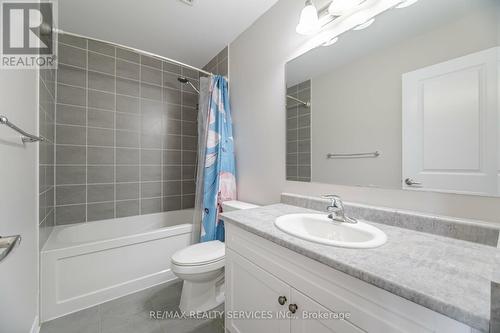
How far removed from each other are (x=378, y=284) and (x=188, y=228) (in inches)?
68.5

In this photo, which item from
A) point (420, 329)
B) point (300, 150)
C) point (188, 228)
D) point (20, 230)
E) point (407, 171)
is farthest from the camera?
point (188, 228)

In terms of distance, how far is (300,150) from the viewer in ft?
4.50

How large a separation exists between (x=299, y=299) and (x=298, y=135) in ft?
3.24

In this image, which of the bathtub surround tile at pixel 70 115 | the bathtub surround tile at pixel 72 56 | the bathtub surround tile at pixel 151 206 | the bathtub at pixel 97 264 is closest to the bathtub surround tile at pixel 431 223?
the bathtub at pixel 97 264

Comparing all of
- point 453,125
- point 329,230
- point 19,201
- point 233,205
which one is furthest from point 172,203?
point 453,125

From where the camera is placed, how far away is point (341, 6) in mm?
1051

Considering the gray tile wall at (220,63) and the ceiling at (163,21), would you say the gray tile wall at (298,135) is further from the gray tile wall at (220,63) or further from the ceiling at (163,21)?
the gray tile wall at (220,63)

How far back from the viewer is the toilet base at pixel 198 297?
1415mm

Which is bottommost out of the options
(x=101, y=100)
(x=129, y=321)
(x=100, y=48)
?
(x=129, y=321)

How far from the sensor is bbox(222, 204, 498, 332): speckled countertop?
40 centimetres

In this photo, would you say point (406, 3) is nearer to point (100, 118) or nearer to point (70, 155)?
point (100, 118)

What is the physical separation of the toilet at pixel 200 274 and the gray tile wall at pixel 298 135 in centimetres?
81

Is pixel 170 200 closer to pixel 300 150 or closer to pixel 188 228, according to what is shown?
pixel 188 228

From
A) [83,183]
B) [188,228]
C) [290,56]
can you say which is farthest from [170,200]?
[290,56]
